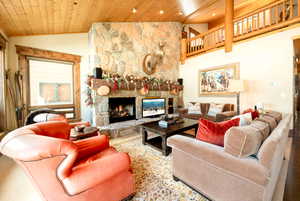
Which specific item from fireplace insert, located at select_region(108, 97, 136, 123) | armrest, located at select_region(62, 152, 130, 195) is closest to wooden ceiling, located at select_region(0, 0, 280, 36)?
fireplace insert, located at select_region(108, 97, 136, 123)

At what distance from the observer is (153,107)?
4.92 meters

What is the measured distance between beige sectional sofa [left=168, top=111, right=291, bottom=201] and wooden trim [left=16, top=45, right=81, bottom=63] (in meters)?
4.58

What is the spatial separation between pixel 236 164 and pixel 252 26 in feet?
15.5

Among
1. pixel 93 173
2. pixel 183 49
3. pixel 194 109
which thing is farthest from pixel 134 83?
pixel 93 173

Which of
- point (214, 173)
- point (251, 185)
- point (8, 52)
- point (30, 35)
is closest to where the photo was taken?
point (251, 185)

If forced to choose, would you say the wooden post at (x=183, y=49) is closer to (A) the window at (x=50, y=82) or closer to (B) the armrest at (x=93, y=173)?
(A) the window at (x=50, y=82)

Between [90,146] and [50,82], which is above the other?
[50,82]

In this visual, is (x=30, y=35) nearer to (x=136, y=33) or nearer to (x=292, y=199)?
(x=136, y=33)

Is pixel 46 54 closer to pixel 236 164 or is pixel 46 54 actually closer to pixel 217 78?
pixel 236 164

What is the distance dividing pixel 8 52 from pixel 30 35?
754 mm

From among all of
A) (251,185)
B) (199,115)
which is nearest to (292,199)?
(251,185)

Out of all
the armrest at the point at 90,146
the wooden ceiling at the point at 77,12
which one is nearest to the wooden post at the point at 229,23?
the wooden ceiling at the point at 77,12

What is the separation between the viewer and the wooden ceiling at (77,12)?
8.91 feet

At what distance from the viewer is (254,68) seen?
3.95 m
